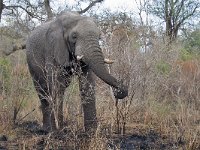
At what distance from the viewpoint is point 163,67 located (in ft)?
40.8

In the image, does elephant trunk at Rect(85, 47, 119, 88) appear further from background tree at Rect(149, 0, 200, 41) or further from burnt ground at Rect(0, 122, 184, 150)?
background tree at Rect(149, 0, 200, 41)

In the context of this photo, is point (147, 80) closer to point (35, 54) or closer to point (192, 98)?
point (192, 98)

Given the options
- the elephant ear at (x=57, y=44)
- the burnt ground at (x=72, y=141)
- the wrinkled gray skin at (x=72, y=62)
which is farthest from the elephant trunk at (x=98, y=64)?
the burnt ground at (x=72, y=141)

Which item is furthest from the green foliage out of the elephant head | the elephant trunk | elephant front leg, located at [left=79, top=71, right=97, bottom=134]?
the elephant trunk

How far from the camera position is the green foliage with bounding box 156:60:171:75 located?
477 inches

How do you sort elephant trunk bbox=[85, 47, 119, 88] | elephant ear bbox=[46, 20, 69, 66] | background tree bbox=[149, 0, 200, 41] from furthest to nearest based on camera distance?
background tree bbox=[149, 0, 200, 41]
elephant ear bbox=[46, 20, 69, 66]
elephant trunk bbox=[85, 47, 119, 88]

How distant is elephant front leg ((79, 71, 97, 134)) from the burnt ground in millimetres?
341

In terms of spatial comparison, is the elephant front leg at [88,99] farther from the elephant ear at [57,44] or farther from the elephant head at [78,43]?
the elephant ear at [57,44]

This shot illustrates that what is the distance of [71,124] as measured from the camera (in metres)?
6.59

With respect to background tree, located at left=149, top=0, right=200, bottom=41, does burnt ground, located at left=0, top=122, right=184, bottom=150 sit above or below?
below

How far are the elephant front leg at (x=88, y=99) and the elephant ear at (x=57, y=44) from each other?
0.43 meters

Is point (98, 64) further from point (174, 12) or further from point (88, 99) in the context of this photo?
point (174, 12)

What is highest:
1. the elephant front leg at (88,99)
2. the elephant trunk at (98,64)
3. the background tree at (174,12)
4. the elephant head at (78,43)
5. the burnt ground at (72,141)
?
the background tree at (174,12)

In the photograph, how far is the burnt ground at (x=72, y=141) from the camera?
6270mm
